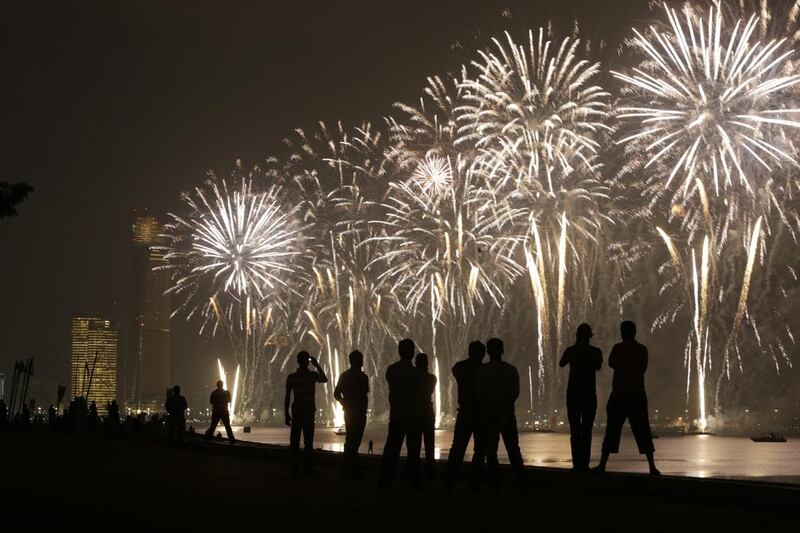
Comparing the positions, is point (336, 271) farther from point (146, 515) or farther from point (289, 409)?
point (146, 515)

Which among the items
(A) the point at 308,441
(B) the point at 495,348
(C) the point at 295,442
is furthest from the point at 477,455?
(C) the point at 295,442

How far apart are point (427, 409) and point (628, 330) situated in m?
2.99

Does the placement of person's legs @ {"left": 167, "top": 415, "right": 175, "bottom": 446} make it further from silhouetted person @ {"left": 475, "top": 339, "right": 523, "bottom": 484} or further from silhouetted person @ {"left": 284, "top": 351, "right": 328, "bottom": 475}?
silhouetted person @ {"left": 475, "top": 339, "right": 523, "bottom": 484}

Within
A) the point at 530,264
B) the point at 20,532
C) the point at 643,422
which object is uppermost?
the point at 530,264

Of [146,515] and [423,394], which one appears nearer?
[146,515]

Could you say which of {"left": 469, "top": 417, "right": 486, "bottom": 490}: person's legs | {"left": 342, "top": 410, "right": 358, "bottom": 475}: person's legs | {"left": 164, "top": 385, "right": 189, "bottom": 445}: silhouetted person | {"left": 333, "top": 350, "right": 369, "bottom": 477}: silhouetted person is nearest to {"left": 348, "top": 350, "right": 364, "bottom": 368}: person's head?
{"left": 333, "top": 350, "right": 369, "bottom": 477}: silhouetted person

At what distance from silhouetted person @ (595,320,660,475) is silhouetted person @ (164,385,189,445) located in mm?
18262

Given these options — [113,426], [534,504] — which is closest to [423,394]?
[534,504]

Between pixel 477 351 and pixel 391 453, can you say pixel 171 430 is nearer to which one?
pixel 391 453

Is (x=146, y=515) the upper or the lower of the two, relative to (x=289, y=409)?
lower

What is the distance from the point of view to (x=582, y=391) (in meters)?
15.3

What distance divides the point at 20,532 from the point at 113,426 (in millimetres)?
34359

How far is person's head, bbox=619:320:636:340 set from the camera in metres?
14.7

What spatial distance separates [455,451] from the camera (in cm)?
1512
